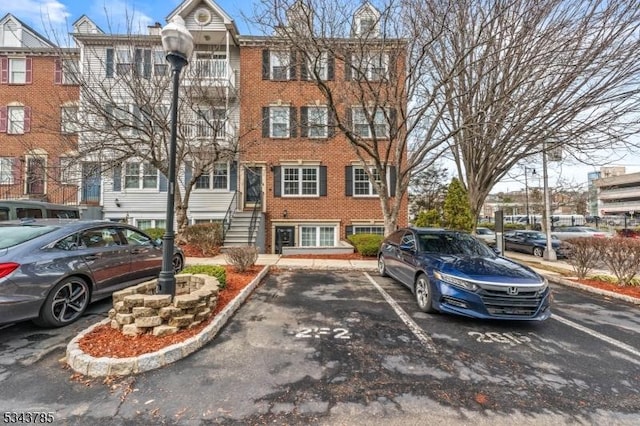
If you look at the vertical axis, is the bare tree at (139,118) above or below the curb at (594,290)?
above

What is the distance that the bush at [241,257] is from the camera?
266 inches

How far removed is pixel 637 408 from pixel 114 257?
715cm

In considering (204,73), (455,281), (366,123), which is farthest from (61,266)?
(366,123)

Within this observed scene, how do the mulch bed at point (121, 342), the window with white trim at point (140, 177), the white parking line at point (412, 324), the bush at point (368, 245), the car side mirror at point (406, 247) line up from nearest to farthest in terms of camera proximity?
the mulch bed at point (121, 342) < the white parking line at point (412, 324) < the car side mirror at point (406, 247) < the bush at point (368, 245) < the window with white trim at point (140, 177)

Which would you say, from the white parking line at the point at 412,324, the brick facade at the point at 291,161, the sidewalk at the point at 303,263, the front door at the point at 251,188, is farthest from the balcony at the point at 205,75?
the white parking line at the point at 412,324

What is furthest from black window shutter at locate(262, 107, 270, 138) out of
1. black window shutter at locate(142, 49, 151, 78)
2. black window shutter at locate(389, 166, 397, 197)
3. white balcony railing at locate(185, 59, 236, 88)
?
black window shutter at locate(389, 166, 397, 197)

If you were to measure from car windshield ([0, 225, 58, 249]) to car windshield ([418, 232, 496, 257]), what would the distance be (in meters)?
6.55

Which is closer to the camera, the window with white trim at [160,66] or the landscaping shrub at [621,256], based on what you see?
the landscaping shrub at [621,256]

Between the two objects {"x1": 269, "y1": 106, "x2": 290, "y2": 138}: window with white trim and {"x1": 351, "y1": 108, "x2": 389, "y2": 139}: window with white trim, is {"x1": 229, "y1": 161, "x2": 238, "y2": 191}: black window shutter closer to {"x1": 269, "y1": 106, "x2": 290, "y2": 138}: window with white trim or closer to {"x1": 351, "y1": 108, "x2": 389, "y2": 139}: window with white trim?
{"x1": 269, "y1": 106, "x2": 290, "y2": 138}: window with white trim

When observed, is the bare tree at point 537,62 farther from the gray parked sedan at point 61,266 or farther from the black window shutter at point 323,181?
the gray parked sedan at point 61,266

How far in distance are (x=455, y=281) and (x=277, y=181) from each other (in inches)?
423

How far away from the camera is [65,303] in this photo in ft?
13.5

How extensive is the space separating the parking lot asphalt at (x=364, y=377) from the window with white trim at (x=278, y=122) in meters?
11.0

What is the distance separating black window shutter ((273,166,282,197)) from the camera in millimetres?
13828
